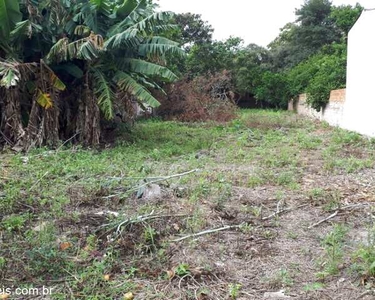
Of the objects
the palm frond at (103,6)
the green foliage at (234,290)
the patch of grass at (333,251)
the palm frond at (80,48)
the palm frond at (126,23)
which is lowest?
the green foliage at (234,290)

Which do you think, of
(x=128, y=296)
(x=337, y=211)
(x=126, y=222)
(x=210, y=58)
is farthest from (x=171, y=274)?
(x=210, y=58)

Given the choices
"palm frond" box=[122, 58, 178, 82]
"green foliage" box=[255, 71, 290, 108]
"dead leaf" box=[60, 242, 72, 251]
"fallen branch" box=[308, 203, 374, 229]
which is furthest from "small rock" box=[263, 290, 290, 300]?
"green foliage" box=[255, 71, 290, 108]

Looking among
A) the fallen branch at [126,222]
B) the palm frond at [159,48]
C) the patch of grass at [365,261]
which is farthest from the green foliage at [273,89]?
the patch of grass at [365,261]

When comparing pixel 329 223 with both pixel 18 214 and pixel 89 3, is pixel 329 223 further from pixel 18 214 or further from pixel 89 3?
pixel 89 3

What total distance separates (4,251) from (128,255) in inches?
40.7

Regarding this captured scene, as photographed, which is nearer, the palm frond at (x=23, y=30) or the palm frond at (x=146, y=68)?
the palm frond at (x=23, y=30)

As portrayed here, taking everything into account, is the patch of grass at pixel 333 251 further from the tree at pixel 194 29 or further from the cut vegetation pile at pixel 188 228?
the tree at pixel 194 29

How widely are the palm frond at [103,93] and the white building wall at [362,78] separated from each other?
6482mm

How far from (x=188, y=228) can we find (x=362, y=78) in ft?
27.1

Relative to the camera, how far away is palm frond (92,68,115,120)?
788 cm

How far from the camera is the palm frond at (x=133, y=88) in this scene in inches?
316

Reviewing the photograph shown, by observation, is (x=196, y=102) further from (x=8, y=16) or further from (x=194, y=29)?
(x=194, y=29)

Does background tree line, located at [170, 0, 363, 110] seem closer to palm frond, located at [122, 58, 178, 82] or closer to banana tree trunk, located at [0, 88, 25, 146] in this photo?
palm frond, located at [122, 58, 178, 82]

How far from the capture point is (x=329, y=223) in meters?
3.92
